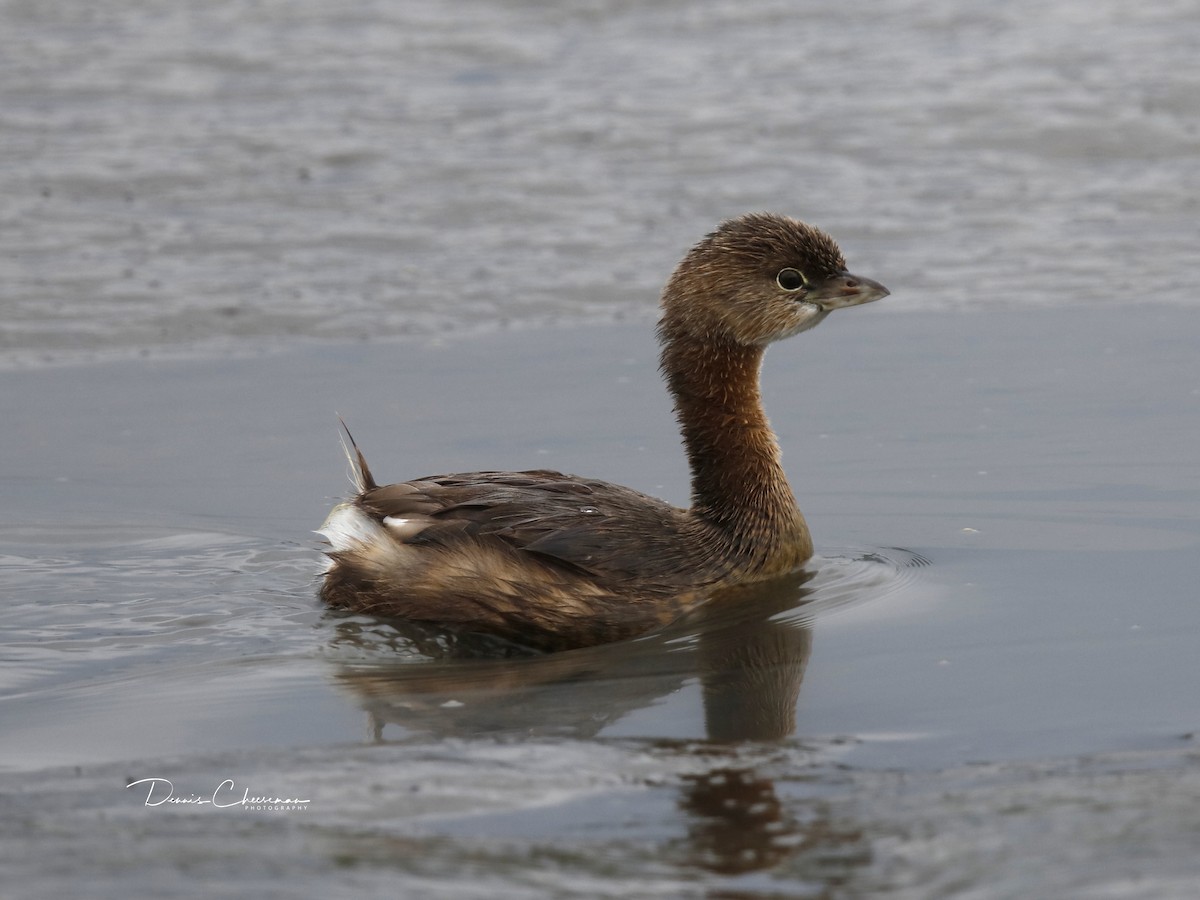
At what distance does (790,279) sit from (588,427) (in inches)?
68.1

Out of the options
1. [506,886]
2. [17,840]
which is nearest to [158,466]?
[17,840]

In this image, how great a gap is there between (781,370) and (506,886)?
572 centimetres

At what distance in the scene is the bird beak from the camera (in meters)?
7.27

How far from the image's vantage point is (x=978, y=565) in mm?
6867

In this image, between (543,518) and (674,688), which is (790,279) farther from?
(674,688)

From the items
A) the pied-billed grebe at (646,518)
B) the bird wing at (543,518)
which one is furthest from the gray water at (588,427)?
the bird wing at (543,518)

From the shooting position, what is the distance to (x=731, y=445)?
7129 millimetres

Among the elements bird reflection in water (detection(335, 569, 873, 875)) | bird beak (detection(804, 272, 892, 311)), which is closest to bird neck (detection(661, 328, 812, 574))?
bird reflection in water (detection(335, 569, 873, 875))

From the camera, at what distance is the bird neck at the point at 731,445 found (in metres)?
7.02

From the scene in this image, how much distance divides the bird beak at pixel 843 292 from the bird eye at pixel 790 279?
51 millimetres

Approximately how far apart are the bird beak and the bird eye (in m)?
0.05

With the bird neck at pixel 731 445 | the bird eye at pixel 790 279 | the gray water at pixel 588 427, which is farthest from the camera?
the bird eye at pixel 790 279

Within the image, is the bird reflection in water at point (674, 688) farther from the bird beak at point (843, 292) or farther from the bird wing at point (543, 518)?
the bird beak at point (843, 292)

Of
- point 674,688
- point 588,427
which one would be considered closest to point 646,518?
point 674,688
